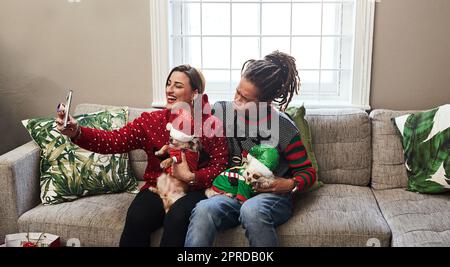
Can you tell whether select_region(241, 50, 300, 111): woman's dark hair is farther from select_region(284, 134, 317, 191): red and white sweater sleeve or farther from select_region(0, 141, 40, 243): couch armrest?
select_region(0, 141, 40, 243): couch armrest

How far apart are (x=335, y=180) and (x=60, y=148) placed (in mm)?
1321

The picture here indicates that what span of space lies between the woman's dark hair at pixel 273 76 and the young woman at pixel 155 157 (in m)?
0.24

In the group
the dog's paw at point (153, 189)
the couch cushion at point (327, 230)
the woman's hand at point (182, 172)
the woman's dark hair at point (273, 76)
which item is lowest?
the couch cushion at point (327, 230)

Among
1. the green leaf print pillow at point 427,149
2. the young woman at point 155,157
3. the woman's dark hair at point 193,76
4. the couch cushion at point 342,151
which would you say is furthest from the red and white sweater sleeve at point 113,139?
the green leaf print pillow at point 427,149

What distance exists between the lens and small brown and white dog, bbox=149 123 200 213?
7.33 ft

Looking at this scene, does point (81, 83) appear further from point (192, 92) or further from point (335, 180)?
point (335, 180)

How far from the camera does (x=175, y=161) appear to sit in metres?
2.23

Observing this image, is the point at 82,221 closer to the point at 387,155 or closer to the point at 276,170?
the point at 276,170

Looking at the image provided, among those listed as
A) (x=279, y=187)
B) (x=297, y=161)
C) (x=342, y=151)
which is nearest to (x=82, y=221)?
(x=279, y=187)

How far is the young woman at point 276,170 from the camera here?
80.3 inches

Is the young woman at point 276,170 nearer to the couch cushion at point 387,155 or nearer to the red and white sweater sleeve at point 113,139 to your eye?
the red and white sweater sleeve at point 113,139

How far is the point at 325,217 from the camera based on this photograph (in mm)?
2197

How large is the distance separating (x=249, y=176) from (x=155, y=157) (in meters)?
0.43
